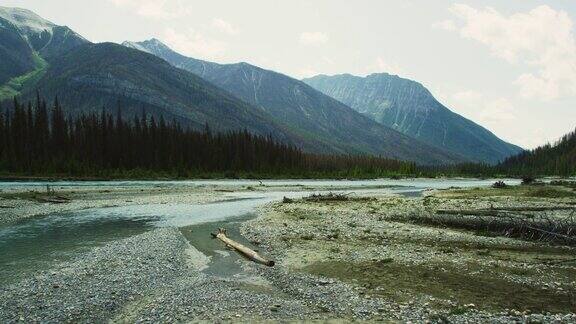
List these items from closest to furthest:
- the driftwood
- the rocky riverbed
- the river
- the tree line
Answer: the rocky riverbed → the driftwood → the river → the tree line

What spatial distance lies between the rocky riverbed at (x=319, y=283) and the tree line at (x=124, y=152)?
3590 inches

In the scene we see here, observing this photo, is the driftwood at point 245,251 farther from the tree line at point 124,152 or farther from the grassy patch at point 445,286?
the tree line at point 124,152

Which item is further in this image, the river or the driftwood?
the river

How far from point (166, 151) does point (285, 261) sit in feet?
394

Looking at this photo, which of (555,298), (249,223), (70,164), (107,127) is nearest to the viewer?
(555,298)

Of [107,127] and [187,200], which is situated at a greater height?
[107,127]

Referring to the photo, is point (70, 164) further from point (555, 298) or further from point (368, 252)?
point (555, 298)

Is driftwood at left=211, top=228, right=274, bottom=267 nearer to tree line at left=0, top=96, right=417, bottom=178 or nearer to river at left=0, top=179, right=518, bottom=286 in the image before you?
river at left=0, top=179, right=518, bottom=286

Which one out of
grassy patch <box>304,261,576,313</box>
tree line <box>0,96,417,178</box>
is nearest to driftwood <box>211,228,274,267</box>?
grassy patch <box>304,261,576,313</box>

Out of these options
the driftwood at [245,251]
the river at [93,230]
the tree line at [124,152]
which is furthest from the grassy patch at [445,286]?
the tree line at [124,152]

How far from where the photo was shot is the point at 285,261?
73.4 ft

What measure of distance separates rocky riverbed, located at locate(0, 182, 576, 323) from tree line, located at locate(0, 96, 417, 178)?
3590 inches

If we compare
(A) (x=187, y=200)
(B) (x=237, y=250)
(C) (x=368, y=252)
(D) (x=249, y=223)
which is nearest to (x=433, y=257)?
(C) (x=368, y=252)

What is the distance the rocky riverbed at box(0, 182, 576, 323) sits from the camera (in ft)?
47.9
